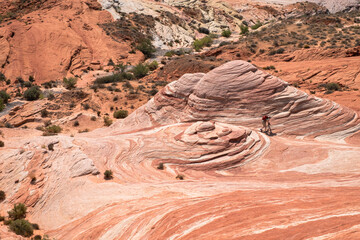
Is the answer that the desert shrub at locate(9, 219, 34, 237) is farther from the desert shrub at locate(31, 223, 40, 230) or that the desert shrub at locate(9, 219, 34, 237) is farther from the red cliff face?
the red cliff face

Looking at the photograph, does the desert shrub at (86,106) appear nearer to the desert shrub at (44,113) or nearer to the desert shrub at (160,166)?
the desert shrub at (44,113)

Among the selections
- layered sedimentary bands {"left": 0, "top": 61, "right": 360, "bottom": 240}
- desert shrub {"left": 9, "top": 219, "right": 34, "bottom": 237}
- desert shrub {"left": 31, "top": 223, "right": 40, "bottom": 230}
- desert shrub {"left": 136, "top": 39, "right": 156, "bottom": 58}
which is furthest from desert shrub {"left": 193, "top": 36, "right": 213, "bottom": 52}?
desert shrub {"left": 9, "top": 219, "right": 34, "bottom": 237}

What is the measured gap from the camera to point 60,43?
162ft

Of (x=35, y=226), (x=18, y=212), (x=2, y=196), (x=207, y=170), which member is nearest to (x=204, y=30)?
(x=207, y=170)

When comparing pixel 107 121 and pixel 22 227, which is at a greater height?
pixel 107 121

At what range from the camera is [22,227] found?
30.2ft

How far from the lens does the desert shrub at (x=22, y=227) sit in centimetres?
912

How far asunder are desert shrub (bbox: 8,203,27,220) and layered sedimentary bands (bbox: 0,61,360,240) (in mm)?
423

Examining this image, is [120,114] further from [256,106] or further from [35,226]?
[35,226]

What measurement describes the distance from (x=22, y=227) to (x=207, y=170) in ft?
24.4

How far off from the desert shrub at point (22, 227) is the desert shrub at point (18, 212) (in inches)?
30.2

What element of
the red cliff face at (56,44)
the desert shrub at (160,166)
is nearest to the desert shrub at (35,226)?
the desert shrub at (160,166)

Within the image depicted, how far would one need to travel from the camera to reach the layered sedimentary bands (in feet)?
23.0

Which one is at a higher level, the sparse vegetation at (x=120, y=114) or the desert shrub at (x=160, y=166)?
the sparse vegetation at (x=120, y=114)
